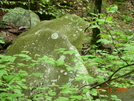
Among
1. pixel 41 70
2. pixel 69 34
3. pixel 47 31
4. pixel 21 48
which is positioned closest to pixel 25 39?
pixel 21 48

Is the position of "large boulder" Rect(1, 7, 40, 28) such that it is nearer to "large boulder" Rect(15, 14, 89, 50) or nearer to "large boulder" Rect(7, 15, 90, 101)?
"large boulder" Rect(15, 14, 89, 50)

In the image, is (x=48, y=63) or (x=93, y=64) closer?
(x=93, y=64)

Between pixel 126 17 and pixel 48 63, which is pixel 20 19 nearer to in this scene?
pixel 48 63

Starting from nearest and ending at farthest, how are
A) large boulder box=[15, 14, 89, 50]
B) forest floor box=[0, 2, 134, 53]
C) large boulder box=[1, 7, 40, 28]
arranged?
large boulder box=[15, 14, 89, 50] → large boulder box=[1, 7, 40, 28] → forest floor box=[0, 2, 134, 53]

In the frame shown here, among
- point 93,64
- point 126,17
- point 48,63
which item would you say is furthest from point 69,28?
point 126,17

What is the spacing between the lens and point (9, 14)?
9.38 metres

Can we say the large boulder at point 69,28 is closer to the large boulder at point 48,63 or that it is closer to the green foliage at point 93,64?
the large boulder at point 48,63

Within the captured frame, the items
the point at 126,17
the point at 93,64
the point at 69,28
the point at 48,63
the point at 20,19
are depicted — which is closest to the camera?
the point at 93,64

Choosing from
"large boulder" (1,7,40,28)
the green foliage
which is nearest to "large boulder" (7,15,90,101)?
the green foliage

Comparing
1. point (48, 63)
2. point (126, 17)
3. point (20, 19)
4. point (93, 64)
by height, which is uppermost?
point (93, 64)

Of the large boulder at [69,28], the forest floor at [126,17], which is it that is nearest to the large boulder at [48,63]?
the large boulder at [69,28]

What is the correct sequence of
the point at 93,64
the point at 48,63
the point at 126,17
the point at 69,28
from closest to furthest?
1. the point at 93,64
2. the point at 48,63
3. the point at 69,28
4. the point at 126,17

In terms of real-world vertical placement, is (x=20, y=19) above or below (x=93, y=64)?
below

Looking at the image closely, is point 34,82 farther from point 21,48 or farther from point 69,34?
point 69,34
